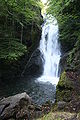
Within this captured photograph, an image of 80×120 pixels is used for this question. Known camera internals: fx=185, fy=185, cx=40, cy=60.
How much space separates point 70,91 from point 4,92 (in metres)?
6.27

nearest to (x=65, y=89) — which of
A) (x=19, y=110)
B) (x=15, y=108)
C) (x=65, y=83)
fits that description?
(x=65, y=83)

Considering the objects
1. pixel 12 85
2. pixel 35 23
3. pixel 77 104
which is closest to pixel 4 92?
pixel 12 85

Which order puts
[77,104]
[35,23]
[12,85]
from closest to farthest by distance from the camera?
[77,104]
[12,85]
[35,23]

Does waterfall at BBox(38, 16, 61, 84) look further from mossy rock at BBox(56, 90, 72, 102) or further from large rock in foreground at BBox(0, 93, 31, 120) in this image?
large rock in foreground at BBox(0, 93, 31, 120)

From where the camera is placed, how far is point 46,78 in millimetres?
16859

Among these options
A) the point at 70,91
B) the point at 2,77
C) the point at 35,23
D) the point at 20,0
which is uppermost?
the point at 35,23

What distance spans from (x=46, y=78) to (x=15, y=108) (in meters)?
10.3

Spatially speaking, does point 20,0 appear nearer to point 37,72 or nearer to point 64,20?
point 64,20

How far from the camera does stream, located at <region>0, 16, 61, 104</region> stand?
38.2 feet

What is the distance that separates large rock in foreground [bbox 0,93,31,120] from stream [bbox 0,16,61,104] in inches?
126

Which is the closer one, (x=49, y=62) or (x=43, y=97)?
(x=43, y=97)

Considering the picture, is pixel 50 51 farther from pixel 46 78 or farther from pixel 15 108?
pixel 15 108

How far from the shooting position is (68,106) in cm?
575

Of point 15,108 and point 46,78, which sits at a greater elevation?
point 46,78
